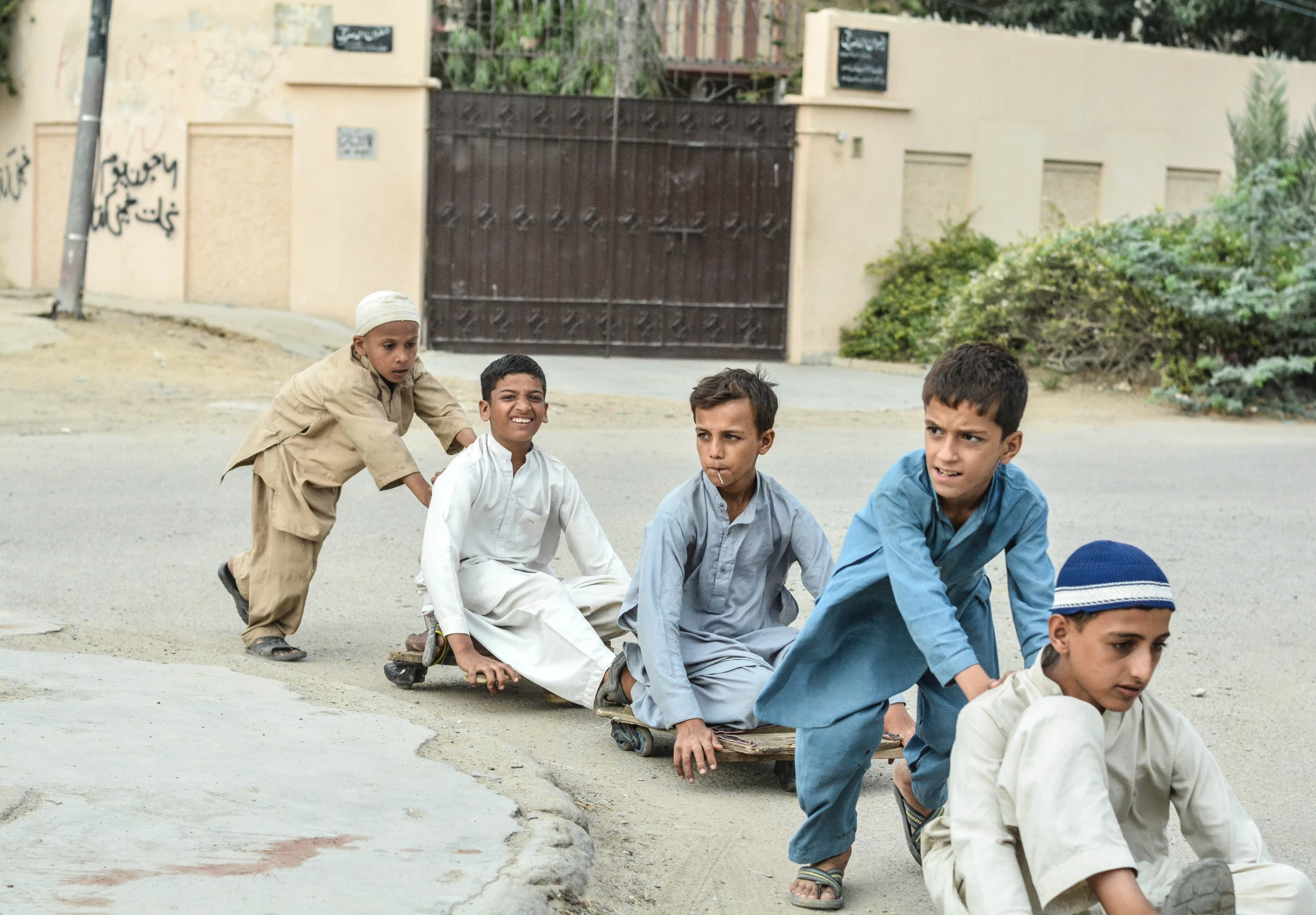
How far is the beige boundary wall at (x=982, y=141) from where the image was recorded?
1509 cm

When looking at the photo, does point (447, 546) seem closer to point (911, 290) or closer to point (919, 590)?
point (919, 590)

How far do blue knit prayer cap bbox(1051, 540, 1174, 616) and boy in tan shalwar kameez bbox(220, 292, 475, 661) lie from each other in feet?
9.46

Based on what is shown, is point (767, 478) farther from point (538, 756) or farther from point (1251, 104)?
point (1251, 104)

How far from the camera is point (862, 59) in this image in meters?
15.1

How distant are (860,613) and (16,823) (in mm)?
1692

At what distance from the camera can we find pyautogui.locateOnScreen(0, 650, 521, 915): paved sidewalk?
2.42m

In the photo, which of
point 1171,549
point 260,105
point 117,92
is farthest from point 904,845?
point 117,92

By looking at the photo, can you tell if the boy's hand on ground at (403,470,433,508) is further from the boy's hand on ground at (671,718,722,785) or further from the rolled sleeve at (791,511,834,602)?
the boy's hand on ground at (671,718,722,785)

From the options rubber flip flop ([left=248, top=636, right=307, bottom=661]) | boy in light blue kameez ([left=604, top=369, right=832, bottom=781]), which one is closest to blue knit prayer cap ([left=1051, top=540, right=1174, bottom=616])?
boy in light blue kameez ([left=604, top=369, right=832, bottom=781])

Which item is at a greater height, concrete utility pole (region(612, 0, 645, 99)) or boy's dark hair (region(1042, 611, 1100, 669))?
concrete utility pole (region(612, 0, 645, 99))

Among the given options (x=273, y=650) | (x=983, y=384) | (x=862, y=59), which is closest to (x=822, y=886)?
(x=983, y=384)

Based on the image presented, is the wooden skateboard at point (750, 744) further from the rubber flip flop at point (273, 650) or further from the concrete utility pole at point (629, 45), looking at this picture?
the concrete utility pole at point (629, 45)

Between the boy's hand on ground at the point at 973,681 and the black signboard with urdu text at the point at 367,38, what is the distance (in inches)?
512

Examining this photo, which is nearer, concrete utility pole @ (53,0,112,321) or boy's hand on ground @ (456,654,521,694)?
boy's hand on ground @ (456,654,521,694)
